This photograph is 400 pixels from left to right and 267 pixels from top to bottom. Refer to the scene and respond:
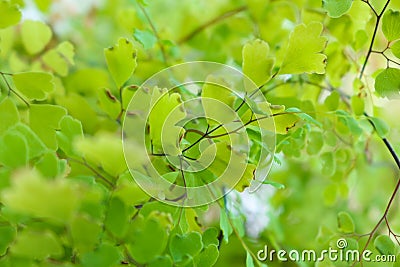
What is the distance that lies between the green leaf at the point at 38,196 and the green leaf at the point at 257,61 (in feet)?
0.63

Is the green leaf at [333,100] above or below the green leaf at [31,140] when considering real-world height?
below

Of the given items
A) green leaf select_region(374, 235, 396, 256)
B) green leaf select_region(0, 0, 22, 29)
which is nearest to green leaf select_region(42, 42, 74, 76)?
green leaf select_region(0, 0, 22, 29)

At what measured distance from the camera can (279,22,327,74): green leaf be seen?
1.24 ft

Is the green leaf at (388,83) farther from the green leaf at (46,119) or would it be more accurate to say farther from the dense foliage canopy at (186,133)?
the green leaf at (46,119)

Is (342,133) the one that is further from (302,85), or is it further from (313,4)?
(313,4)

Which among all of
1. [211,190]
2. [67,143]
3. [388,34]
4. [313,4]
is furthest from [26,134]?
[313,4]

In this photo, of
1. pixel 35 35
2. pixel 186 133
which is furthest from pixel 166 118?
pixel 35 35

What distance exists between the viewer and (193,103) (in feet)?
1.52

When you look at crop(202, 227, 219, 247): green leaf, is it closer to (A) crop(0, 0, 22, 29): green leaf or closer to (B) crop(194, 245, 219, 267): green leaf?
(B) crop(194, 245, 219, 267): green leaf

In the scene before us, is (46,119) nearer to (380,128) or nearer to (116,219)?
(116,219)

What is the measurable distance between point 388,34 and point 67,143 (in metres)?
0.25

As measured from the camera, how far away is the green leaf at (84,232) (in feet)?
0.83

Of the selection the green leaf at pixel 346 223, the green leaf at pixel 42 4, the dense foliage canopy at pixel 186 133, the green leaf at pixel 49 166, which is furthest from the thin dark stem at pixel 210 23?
the green leaf at pixel 49 166

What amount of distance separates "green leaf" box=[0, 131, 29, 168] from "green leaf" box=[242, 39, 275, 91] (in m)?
0.18
